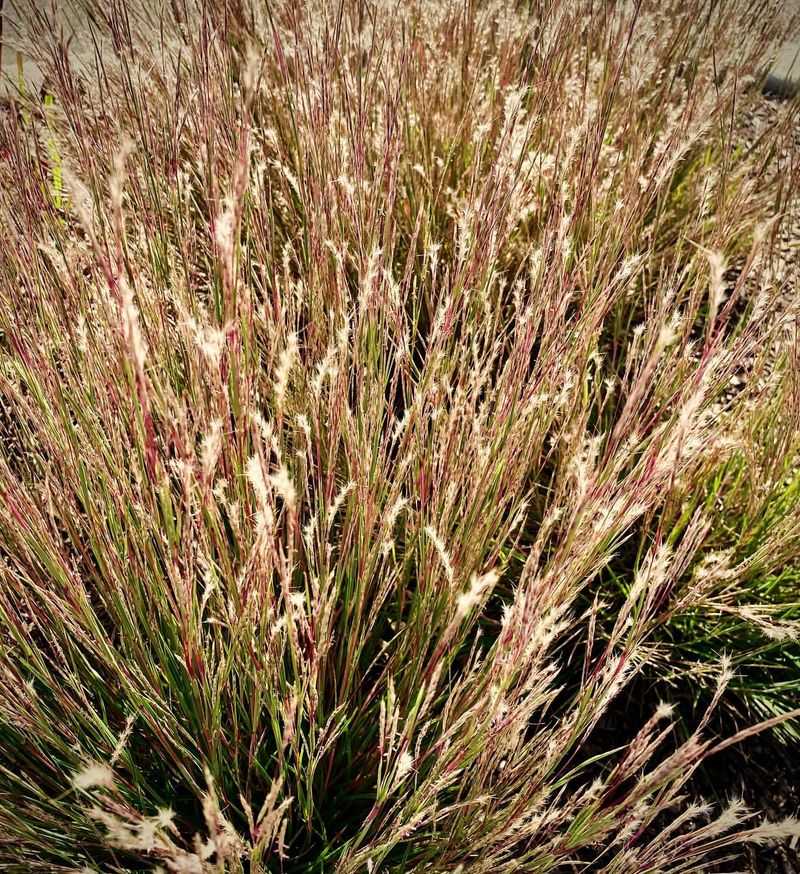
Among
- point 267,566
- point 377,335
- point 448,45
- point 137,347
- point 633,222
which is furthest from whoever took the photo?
point 448,45

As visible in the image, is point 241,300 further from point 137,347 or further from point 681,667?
point 681,667

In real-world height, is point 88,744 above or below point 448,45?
below

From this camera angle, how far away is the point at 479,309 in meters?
1.58

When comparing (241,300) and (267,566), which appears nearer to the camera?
(267,566)

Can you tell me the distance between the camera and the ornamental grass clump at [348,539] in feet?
2.93

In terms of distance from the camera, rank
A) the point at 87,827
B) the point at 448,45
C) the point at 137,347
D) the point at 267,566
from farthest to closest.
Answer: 1. the point at 448,45
2. the point at 87,827
3. the point at 267,566
4. the point at 137,347

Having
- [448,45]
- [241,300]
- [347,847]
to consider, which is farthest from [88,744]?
[448,45]

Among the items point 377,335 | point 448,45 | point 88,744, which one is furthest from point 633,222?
point 88,744

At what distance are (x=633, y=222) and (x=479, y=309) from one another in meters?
0.64

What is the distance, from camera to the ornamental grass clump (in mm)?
895

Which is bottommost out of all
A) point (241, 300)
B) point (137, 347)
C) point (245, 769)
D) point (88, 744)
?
point (245, 769)

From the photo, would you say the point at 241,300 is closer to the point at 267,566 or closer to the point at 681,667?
the point at 267,566

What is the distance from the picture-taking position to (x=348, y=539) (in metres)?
1.14

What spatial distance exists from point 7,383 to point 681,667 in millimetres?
1640
